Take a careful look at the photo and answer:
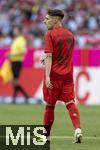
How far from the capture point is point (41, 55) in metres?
24.4

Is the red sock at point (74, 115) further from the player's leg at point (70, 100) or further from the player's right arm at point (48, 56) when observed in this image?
the player's right arm at point (48, 56)

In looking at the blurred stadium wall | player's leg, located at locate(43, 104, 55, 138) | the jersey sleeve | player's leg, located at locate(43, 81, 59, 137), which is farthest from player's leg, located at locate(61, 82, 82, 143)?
the blurred stadium wall

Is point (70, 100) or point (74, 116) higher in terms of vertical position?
point (70, 100)

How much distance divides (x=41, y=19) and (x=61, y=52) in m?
16.2

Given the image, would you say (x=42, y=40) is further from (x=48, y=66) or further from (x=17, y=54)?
(x=48, y=66)

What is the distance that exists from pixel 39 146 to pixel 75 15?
54.4 feet

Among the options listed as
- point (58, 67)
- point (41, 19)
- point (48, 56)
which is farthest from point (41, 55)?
point (48, 56)

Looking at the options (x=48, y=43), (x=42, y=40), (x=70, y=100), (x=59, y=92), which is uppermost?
(x=48, y=43)

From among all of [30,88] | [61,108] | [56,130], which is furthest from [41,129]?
[30,88]

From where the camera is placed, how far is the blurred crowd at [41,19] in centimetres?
2683

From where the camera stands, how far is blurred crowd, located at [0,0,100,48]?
2683 centimetres

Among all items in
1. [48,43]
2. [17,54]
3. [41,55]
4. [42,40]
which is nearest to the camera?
[48,43]

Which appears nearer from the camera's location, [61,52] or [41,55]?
[61,52]

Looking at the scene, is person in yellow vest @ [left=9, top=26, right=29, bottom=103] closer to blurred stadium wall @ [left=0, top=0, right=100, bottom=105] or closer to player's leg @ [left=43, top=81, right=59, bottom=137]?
blurred stadium wall @ [left=0, top=0, right=100, bottom=105]
